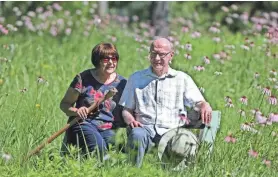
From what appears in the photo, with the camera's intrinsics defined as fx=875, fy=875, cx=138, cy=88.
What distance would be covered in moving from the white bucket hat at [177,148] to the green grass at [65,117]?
2.6 inches

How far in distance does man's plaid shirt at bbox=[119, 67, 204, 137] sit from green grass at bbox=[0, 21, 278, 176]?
0.23 m

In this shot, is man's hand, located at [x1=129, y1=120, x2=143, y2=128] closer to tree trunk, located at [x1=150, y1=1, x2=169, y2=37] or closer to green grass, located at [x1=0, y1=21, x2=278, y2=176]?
green grass, located at [x1=0, y1=21, x2=278, y2=176]

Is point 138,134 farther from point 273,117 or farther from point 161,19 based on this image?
point 161,19

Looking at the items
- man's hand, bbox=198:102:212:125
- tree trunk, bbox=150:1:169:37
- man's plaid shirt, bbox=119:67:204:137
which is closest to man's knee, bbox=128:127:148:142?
man's plaid shirt, bbox=119:67:204:137

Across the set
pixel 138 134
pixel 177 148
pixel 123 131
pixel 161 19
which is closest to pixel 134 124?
pixel 138 134

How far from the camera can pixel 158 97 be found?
19.0 feet

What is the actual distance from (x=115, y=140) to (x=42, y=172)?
2.37 ft

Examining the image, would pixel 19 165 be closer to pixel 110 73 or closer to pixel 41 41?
pixel 110 73

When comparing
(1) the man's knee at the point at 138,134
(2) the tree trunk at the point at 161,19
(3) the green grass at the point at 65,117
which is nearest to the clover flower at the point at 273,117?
(3) the green grass at the point at 65,117

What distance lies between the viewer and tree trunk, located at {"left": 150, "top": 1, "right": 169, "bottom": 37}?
1320 centimetres

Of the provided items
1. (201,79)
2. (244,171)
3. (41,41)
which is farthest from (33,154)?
(41,41)

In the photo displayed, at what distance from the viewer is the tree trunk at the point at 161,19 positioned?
13.2 metres

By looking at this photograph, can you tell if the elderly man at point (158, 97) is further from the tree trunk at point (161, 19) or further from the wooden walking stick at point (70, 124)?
the tree trunk at point (161, 19)

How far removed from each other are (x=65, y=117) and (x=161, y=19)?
6.55m
